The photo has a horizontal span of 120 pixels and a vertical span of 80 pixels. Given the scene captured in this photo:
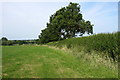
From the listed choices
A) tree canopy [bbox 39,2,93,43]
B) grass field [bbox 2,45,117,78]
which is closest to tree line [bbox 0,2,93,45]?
tree canopy [bbox 39,2,93,43]

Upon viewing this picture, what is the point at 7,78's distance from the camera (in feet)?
16.5

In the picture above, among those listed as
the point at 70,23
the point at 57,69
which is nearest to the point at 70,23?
the point at 70,23

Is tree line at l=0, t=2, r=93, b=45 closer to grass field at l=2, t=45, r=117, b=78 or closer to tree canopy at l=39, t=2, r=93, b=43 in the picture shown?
tree canopy at l=39, t=2, r=93, b=43

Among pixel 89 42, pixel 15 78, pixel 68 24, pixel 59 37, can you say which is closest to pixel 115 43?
pixel 89 42

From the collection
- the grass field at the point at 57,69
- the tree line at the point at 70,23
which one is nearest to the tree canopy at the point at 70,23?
the tree line at the point at 70,23

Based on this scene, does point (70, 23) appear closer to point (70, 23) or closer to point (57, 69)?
point (70, 23)

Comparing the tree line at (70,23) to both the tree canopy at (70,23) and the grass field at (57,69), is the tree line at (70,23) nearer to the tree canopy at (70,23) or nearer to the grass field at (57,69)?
the tree canopy at (70,23)

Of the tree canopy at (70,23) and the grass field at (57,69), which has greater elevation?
the tree canopy at (70,23)

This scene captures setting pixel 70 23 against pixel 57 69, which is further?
pixel 70 23

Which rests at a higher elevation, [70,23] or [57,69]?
[70,23]

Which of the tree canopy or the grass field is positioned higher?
the tree canopy

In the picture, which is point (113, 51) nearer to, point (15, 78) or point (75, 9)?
point (15, 78)

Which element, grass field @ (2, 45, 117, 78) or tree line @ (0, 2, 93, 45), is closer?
grass field @ (2, 45, 117, 78)

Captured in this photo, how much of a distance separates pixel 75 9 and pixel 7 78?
34.3m
